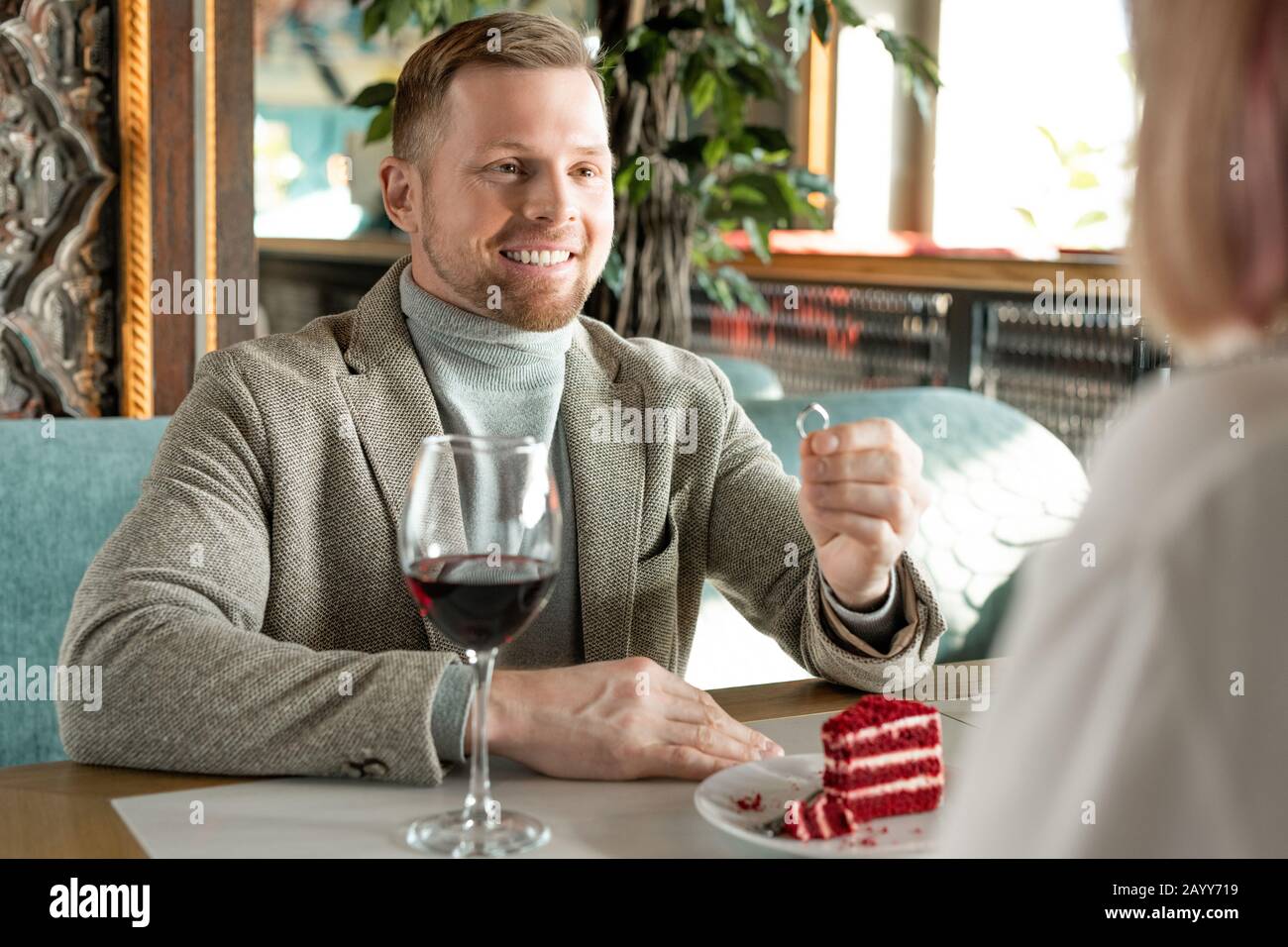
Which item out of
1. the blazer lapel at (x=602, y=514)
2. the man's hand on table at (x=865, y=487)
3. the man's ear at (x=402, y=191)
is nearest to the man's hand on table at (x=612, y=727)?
the man's hand on table at (x=865, y=487)

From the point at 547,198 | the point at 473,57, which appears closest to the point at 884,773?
the point at 547,198

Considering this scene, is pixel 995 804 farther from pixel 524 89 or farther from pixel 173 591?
pixel 524 89

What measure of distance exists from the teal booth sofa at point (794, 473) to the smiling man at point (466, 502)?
1.25 ft

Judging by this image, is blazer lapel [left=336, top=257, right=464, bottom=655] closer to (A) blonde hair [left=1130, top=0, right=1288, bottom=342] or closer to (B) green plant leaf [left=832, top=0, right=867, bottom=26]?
(A) blonde hair [left=1130, top=0, right=1288, bottom=342]

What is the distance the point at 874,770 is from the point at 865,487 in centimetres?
33

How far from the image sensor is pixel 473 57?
161 cm

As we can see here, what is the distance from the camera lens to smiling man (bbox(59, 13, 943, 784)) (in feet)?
3.61

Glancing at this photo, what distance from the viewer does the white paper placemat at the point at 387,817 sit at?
943mm

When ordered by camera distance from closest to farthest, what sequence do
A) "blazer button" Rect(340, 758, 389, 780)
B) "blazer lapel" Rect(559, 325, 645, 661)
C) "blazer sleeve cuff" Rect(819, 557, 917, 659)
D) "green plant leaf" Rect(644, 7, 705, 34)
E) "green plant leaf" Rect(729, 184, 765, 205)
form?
"blazer button" Rect(340, 758, 389, 780) < "blazer sleeve cuff" Rect(819, 557, 917, 659) < "blazer lapel" Rect(559, 325, 645, 661) < "green plant leaf" Rect(644, 7, 705, 34) < "green plant leaf" Rect(729, 184, 765, 205)

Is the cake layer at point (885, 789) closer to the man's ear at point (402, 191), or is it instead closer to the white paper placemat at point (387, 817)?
the white paper placemat at point (387, 817)

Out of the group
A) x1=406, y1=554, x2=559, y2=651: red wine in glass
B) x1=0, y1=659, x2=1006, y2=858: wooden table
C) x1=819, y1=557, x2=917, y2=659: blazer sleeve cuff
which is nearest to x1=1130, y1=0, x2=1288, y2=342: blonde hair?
x1=0, y1=659, x2=1006, y2=858: wooden table

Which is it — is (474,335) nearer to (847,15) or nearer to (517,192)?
(517,192)

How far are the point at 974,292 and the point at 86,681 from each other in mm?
3009
